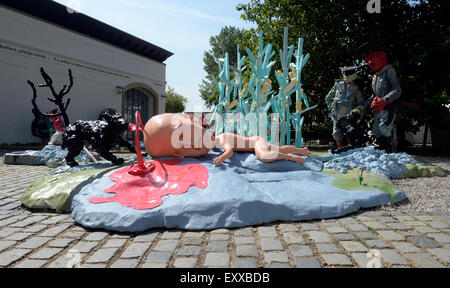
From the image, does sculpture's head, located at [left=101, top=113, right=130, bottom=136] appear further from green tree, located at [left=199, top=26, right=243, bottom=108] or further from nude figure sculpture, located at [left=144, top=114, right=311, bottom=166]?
green tree, located at [left=199, top=26, right=243, bottom=108]

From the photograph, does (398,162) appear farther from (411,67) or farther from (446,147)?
(446,147)

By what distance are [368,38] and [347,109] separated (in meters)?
5.35

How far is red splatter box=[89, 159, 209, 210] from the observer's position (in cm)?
292

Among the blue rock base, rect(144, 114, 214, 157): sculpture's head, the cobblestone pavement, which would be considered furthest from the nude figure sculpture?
the cobblestone pavement

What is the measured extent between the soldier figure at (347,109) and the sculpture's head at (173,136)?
3752mm

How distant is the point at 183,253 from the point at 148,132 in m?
2.05

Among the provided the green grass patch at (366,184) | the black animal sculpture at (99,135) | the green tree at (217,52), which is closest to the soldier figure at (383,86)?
the green grass patch at (366,184)

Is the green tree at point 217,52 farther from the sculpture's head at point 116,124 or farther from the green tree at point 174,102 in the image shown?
the sculpture's head at point 116,124

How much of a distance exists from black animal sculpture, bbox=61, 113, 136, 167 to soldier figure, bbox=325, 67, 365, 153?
4.53m

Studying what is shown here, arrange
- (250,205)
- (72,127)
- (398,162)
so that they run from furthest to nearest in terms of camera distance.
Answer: (398,162) → (72,127) → (250,205)

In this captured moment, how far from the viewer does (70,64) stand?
14875 mm
